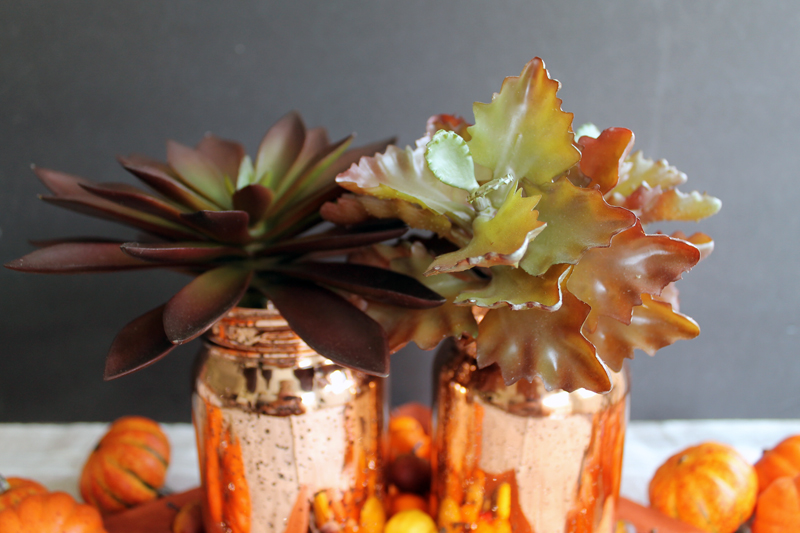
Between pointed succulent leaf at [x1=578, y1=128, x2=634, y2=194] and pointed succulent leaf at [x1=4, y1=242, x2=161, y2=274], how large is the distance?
15.0 inches

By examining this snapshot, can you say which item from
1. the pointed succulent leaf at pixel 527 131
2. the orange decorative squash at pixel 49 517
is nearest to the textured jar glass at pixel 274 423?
the orange decorative squash at pixel 49 517

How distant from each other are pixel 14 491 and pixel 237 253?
1.26 ft

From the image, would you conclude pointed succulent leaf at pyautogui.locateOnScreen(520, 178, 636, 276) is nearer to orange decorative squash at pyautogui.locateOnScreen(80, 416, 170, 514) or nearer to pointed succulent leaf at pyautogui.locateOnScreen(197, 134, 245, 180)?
pointed succulent leaf at pyautogui.locateOnScreen(197, 134, 245, 180)

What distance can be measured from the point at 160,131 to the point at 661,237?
0.78 meters

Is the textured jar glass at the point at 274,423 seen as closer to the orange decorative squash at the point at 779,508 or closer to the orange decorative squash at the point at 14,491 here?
the orange decorative squash at the point at 14,491

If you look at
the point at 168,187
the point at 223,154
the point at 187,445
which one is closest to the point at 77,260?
the point at 168,187

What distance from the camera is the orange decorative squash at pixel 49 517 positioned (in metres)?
0.54

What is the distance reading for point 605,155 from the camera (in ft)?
1.39

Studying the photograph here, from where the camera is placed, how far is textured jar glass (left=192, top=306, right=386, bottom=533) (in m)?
0.50

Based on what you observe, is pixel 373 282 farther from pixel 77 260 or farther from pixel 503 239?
pixel 77 260

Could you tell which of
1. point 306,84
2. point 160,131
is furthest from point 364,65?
point 160,131

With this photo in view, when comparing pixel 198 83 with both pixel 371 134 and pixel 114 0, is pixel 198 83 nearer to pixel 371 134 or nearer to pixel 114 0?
pixel 114 0

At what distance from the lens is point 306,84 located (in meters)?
0.88

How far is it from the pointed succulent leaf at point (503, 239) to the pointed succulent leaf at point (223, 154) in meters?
0.35
